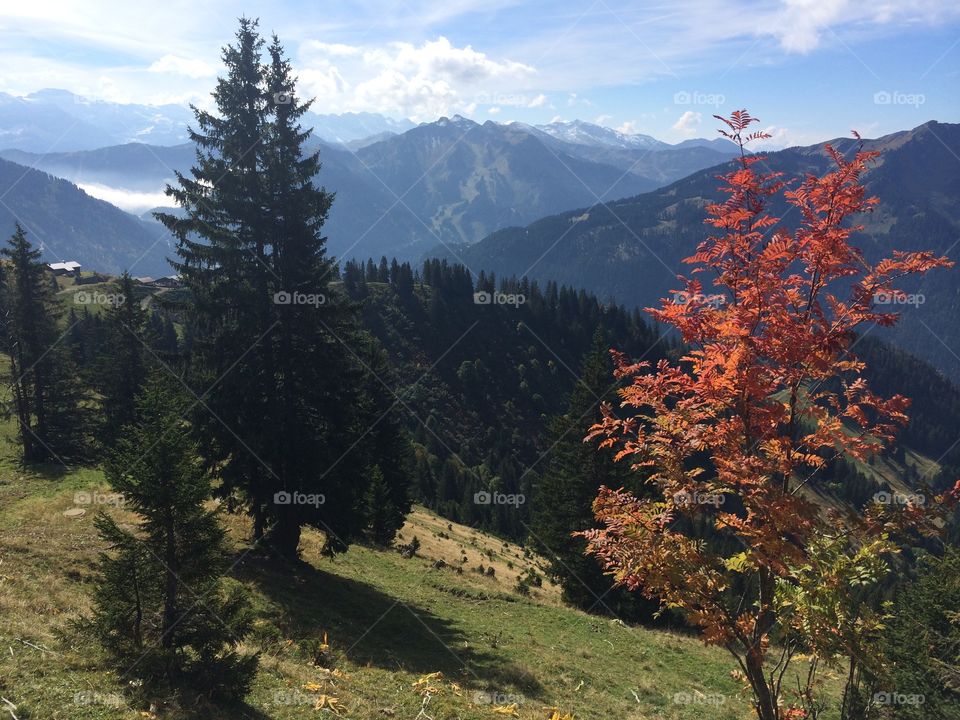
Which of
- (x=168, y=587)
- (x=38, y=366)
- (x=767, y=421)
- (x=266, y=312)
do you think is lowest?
(x=168, y=587)

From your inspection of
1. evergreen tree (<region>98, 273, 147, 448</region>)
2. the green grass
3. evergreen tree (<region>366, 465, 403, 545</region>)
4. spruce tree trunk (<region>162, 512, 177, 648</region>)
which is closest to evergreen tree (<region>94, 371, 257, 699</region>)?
spruce tree trunk (<region>162, 512, 177, 648</region>)

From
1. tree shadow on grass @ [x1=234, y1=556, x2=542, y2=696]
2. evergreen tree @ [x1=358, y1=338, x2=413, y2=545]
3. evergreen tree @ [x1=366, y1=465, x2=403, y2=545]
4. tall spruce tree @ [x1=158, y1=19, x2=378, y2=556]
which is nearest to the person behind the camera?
tree shadow on grass @ [x1=234, y1=556, x2=542, y2=696]

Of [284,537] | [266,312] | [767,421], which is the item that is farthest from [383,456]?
[767,421]

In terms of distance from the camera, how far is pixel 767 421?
25.0 ft

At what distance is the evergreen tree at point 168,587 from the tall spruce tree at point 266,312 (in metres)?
9.16

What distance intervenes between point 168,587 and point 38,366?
34311 mm

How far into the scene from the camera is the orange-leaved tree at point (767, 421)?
23.1 ft

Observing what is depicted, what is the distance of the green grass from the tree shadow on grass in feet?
0.25

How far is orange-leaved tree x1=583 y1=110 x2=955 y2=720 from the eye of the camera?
704 centimetres

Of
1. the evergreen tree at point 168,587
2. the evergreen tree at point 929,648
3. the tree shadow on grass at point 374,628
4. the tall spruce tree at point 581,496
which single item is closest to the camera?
the evergreen tree at point 168,587

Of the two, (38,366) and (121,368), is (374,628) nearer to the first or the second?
(121,368)

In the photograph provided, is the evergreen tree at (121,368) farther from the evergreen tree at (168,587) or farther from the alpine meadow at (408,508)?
the evergreen tree at (168,587)

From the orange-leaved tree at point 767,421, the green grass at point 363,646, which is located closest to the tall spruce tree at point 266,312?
the green grass at point 363,646

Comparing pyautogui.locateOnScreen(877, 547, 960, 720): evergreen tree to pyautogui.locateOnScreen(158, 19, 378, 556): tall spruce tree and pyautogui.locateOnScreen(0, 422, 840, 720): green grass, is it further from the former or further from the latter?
pyautogui.locateOnScreen(158, 19, 378, 556): tall spruce tree
